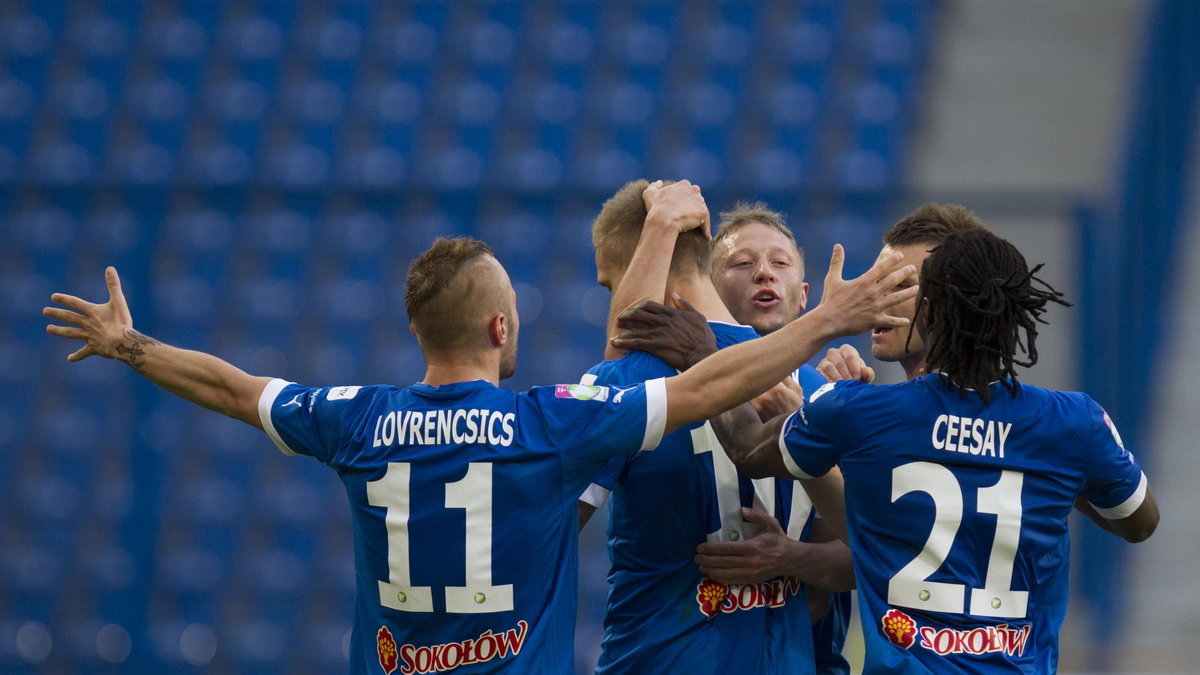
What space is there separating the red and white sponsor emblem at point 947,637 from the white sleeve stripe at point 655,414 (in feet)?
2.19

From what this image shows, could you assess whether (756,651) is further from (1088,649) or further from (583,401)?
(1088,649)

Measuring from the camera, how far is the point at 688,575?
3.27 m

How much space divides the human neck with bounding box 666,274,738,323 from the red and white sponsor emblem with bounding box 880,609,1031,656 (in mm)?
1092

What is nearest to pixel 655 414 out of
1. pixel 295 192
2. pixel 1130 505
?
pixel 1130 505

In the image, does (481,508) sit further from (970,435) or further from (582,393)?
(970,435)

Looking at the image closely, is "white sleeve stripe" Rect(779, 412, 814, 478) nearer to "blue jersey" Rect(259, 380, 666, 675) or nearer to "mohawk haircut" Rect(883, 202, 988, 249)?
"blue jersey" Rect(259, 380, 666, 675)

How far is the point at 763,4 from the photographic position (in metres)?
9.92

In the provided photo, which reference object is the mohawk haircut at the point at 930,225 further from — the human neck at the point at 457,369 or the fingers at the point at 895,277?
the human neck at the point at 457,369

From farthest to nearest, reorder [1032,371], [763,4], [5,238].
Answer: [763,4]
[1032,371]
[5,238]

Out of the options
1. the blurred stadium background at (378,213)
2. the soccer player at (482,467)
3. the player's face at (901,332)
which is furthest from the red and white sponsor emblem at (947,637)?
the blurred stadium background at (378,213)

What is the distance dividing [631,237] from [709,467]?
755 mm

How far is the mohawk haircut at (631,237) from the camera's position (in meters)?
3.50

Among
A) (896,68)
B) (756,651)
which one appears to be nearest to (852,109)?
(896,68)

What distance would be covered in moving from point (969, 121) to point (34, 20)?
7851 millimetres
